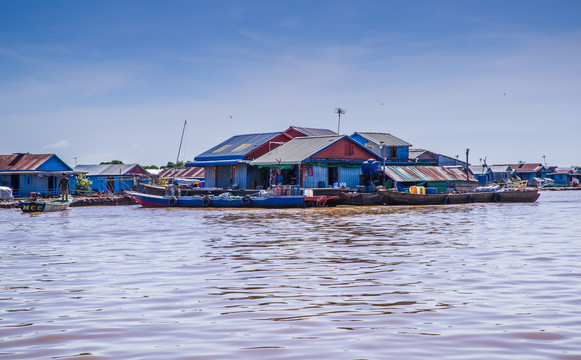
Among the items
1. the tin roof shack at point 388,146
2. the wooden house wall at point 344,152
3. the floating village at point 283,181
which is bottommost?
the floating village at point 283,181

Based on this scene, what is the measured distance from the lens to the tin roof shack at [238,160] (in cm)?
5003

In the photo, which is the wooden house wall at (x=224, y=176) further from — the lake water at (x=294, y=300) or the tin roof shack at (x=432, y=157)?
the lake water at (x=294, y=300)

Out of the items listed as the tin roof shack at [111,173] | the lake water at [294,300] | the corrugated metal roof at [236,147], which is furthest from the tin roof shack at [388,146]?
the lake water at [294,300]

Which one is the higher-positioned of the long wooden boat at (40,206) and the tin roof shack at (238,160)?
the tin roof shack at (238,160)

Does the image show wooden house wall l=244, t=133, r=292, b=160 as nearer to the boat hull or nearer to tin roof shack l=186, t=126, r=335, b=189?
tin roof shack l=186, t=126, r=335, b=189

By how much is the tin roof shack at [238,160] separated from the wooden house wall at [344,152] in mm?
6666

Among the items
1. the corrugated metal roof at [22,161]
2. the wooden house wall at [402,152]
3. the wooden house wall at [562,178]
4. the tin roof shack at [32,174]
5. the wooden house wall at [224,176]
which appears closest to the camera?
the wooden house wall at [224,176]

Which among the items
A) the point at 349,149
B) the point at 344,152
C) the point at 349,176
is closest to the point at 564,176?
the point at 349,149

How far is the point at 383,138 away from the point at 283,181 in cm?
2105

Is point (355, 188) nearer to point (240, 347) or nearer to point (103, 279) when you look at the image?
point (103, 279)

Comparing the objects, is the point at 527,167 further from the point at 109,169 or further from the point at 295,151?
the point at 295,151

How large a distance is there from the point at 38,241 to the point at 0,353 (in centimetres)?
1307

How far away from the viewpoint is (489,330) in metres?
6.56

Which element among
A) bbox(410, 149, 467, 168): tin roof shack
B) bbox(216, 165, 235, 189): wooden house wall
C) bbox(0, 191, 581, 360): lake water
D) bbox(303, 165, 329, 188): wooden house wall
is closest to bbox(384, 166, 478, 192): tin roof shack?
bbox(303, 165, 329, 188): wooden house wall
